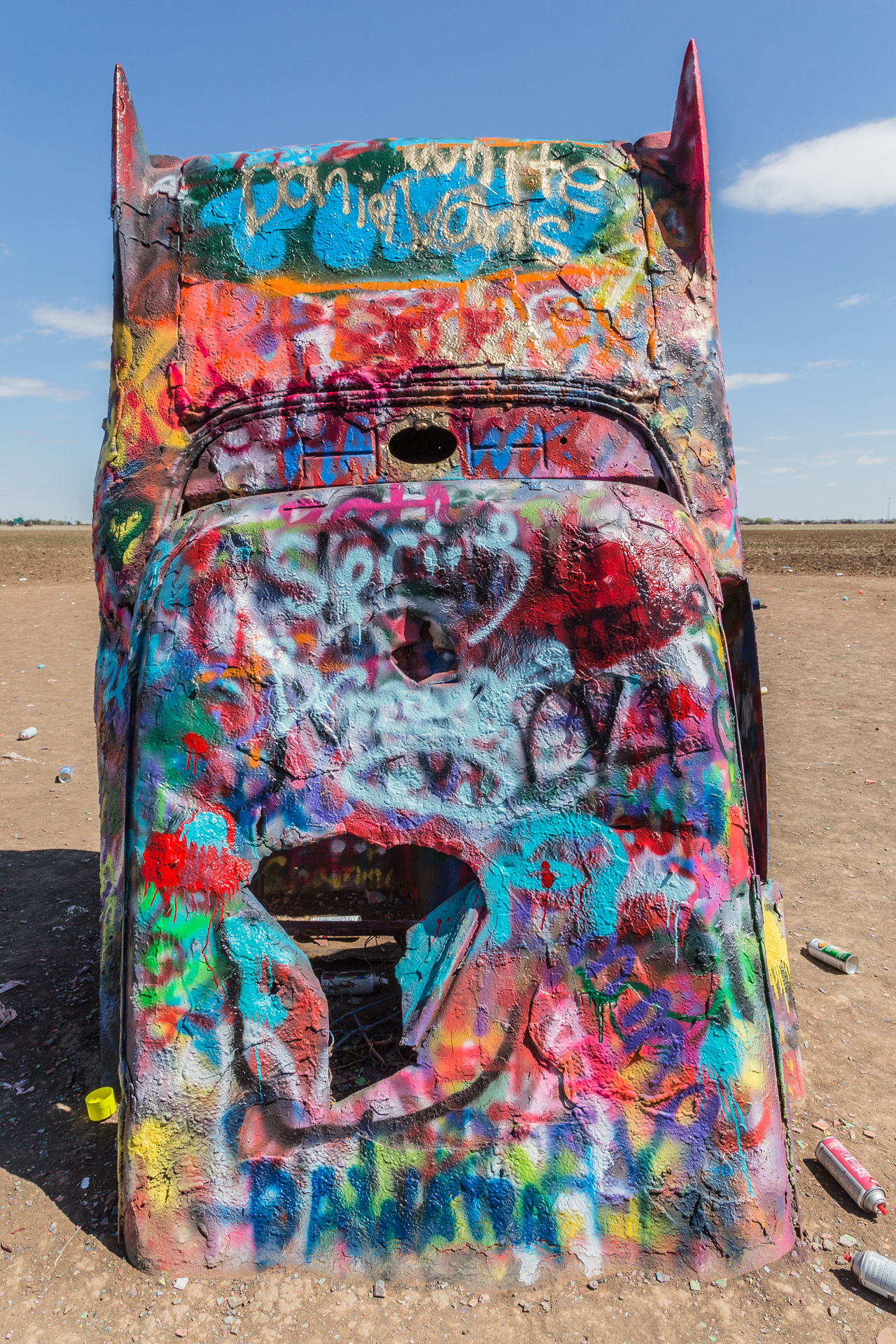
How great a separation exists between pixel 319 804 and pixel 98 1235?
4.31ft

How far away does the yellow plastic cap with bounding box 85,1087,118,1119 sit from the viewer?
2.78m

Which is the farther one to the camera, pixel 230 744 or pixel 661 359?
pixel 661 359

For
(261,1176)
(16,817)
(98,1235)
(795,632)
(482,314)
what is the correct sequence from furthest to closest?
(795,632) → (16,817) → (482,314) → (98,1235) → (261,1176)

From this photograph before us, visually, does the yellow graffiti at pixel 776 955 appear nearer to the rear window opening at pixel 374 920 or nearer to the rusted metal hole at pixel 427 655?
the rear window opening at pixel 374 920

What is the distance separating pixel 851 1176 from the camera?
253cm

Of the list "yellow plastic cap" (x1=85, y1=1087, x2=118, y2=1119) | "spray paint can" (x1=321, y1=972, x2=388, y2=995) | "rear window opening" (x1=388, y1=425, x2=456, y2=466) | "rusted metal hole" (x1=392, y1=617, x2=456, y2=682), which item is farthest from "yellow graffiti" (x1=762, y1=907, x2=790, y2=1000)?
"yellow plastic cap" (x1=85, y1=1087, x2=118, y2=1119)

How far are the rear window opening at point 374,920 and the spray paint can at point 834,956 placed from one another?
1.88m

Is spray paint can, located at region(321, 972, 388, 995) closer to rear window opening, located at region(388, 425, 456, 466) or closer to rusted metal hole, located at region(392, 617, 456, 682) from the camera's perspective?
rusted metal hole, located at region(392, 617, 456, 682)

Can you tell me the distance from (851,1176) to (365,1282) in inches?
54.3

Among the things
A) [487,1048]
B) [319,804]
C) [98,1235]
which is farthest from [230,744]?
[98,1235]

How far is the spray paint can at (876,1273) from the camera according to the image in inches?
85.7

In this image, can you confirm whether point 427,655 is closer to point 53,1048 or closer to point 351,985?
point 351,985

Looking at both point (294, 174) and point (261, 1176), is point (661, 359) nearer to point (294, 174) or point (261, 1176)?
point (294, 174)

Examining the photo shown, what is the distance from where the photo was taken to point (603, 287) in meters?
2.75
